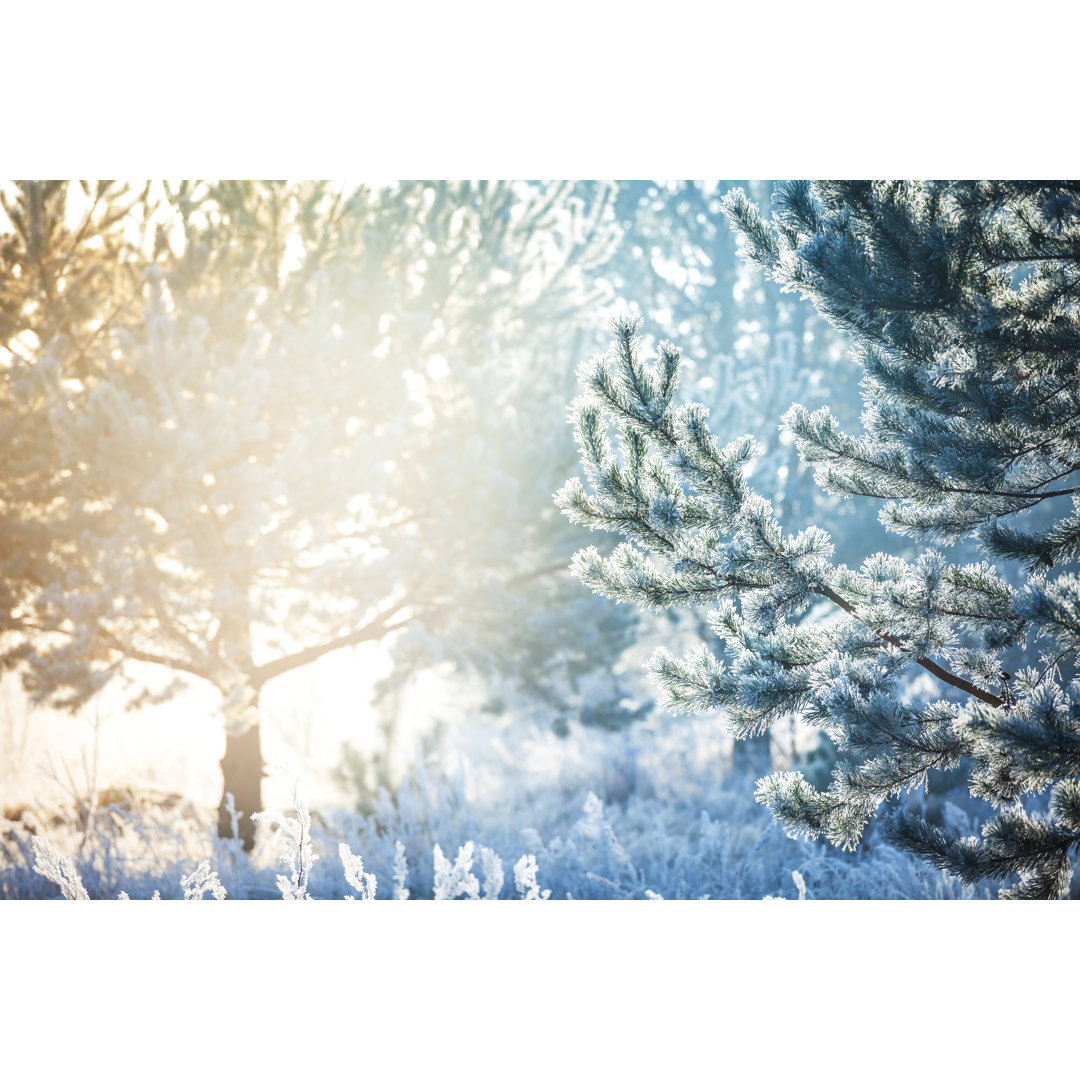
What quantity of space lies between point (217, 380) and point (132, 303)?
0.52m

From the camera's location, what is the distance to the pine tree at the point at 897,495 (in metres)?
1.65

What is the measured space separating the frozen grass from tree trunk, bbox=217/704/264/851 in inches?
5.2

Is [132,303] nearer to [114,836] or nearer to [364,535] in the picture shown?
[364,535]

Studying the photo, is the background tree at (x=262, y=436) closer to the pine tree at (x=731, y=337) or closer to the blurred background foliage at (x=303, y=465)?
the blurred background foliage at (x=303, y=465)

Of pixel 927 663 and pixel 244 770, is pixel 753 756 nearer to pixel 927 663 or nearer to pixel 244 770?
pixel 927 663

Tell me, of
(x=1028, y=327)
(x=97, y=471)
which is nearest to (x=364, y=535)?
(x=97, y=471)

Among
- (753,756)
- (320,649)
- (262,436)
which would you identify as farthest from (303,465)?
(753,756)

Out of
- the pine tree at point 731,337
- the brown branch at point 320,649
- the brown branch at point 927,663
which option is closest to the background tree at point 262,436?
the brown branch at point 320,649

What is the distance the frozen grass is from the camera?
2.55m

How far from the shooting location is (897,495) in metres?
1.84

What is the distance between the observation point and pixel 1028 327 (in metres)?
1.74
